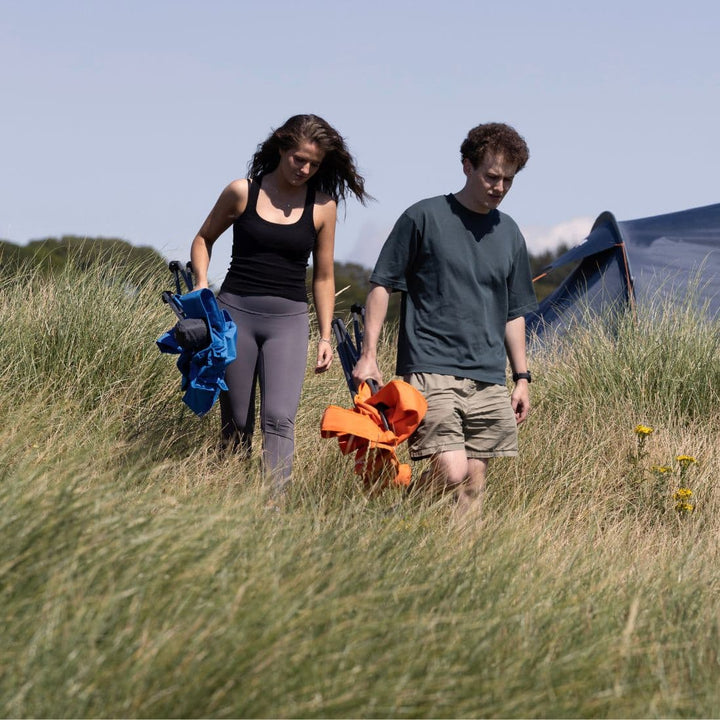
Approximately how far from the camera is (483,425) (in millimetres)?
4906

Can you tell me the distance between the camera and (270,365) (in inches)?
193

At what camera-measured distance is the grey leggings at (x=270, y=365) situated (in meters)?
4.88

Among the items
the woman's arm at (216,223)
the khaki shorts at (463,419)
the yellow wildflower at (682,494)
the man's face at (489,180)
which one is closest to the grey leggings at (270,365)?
the woman's arm at (216,223)

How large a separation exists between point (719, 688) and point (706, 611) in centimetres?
62

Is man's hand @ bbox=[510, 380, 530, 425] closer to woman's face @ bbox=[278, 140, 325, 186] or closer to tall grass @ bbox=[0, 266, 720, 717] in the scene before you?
tall grass @ bbox=[0, 266, 720, 717]

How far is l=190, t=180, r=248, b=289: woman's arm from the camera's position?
4922 mm

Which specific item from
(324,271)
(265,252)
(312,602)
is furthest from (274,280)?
(312,602)

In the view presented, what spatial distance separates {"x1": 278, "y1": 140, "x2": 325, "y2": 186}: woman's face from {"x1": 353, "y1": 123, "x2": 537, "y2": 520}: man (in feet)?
1.53

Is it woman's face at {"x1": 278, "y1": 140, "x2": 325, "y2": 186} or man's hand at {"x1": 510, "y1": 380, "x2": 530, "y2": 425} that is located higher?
woman's face at {"x1": 278, "y1": 140, "x2": 325, "y2": 186}

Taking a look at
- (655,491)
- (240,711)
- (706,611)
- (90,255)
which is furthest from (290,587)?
(90,255)

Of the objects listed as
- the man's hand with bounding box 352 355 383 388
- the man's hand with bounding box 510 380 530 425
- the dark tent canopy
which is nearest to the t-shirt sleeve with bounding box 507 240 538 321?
the man's hand with bounding box 510 380 530 425

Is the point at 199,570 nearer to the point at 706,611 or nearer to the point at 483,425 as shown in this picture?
the point at 706,611

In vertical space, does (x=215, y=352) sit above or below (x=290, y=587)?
above

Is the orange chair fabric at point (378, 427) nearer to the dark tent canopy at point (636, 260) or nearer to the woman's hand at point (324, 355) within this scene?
the woman's hand at point (324, 355)
